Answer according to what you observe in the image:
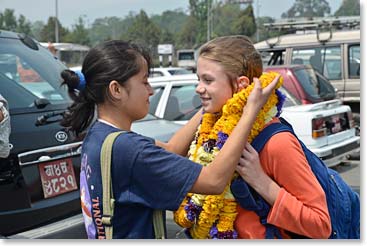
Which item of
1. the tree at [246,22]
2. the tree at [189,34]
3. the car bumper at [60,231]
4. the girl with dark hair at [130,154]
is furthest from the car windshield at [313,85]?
the tree at [189,34]

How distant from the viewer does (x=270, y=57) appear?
10836 mm

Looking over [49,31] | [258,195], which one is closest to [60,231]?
[258,195]

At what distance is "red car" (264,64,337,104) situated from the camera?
730 cm

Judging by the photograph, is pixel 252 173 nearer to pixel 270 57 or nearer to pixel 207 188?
pixel 207 188

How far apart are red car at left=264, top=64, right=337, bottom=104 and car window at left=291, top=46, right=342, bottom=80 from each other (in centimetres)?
218

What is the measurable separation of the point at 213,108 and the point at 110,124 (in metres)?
0.34

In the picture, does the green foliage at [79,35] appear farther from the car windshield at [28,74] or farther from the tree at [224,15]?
the car windshield at [28,74]

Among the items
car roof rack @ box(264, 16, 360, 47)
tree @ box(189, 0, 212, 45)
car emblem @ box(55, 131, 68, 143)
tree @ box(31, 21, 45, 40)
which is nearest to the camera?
car emblem @ box(55, 131, 68, 143)

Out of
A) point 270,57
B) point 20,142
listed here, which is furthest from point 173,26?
point 20,142

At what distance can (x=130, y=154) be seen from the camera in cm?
A: 160

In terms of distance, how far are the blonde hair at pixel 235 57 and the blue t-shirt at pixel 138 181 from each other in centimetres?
33

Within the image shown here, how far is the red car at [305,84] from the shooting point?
7301 mm

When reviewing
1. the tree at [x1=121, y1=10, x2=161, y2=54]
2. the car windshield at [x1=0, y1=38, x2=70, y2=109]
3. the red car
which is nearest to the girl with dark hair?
the car windshield at [x1=0, y1=38, x2=70, y2=109]

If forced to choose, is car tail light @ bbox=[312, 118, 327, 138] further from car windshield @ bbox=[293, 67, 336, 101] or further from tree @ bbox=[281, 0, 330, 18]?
tree @ bbox=[281, 0, 330, 18]
